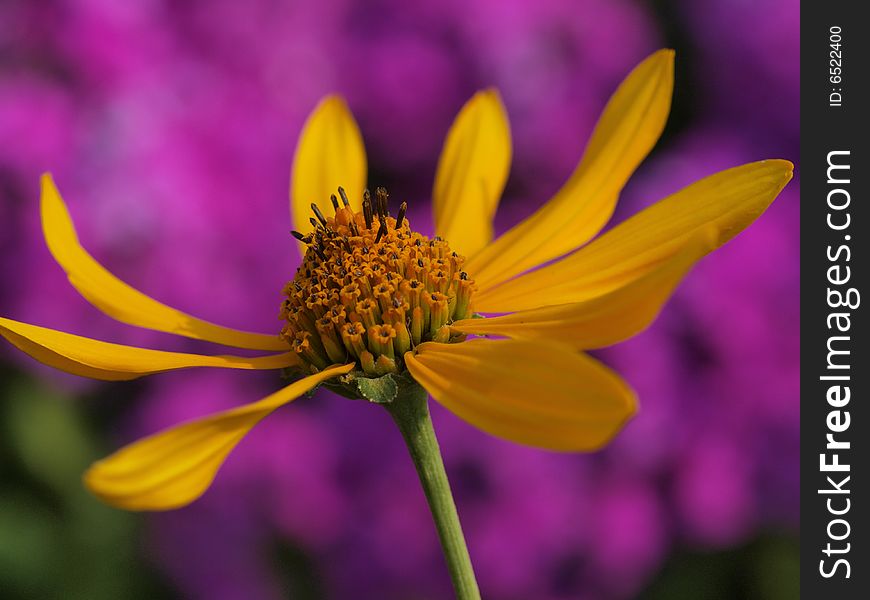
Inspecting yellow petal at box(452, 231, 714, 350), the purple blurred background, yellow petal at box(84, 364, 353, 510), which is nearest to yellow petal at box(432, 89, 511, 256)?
yellow petal at box(452, 231, 714, 350)

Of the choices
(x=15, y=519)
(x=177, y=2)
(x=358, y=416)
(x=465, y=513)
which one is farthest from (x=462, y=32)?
(x=15, y=519)

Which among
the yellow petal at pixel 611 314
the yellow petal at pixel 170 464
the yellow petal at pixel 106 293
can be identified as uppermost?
the yellow petal at pixel 106 293

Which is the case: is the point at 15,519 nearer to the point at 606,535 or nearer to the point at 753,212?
the point at 606,535

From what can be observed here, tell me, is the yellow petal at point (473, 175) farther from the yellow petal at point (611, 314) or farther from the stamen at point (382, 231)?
the yellow petal at point (611, 314)

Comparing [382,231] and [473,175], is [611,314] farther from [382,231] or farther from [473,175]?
[473,175]

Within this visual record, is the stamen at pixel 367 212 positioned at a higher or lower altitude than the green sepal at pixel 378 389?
higher

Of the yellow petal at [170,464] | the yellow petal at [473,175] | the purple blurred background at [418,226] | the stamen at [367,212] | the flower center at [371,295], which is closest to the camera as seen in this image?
the yellow petal at [170,464]

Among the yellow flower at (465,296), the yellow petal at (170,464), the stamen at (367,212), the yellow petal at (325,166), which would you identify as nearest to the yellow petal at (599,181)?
the yellow flower at (465,296)
